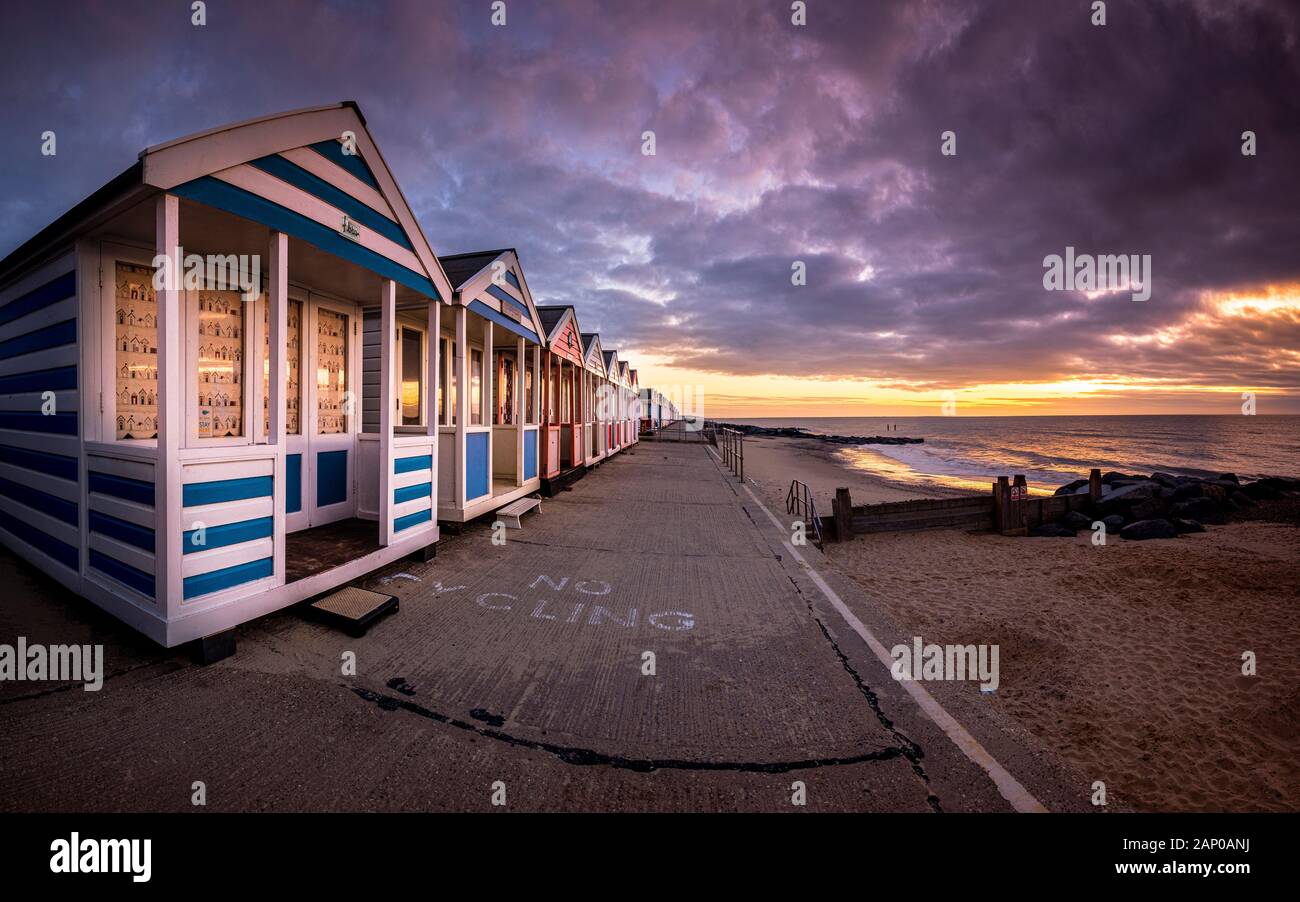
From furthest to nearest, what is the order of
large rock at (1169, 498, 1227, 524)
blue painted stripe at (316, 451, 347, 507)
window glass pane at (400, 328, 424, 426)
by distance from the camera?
large rock at (1169, 498, 1227, 524) < window glass pane at (400, 328, 424, 426) < blue painted stripe at (316, 451, 347, 507)

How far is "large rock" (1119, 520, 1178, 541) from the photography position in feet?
33.1

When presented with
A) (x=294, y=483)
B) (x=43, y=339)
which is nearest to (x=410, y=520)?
(x=294, y=483)

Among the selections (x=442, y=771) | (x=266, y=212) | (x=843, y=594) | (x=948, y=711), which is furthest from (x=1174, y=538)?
(x=266, y=212)

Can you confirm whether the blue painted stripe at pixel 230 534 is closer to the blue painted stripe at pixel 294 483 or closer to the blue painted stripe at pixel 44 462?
the blue painted stripe at pixel 44 462

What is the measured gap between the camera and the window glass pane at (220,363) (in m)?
5.23

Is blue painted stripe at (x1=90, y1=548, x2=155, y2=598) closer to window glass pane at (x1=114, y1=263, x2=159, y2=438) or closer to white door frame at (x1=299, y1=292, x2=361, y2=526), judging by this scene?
window glass pane at (x1=114, y1=263, x2=159, y2=438)

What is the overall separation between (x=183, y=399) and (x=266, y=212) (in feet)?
6.69

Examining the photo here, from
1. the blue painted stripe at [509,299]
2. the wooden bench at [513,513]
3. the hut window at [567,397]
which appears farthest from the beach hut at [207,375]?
the hut window at [567,397]

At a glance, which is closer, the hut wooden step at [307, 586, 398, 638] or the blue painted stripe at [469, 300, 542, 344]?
the hut wooden step at [307, 586, 398, 638]

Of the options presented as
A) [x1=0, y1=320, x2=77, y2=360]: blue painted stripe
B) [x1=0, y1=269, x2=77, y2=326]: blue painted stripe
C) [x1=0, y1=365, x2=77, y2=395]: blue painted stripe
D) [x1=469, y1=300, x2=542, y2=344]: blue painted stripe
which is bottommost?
[x1=0, y1=365, x2=77, y2=395]: blue painted stripe

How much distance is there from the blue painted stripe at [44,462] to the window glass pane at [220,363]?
3.21ft

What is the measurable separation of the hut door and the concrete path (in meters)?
2.08

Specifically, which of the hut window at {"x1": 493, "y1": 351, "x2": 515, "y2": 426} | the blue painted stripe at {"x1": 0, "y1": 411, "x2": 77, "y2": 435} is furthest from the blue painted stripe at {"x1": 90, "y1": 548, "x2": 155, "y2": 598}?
the hut window at {"x1": 493, "y1": 351, "x2": 515, "y2": 426}

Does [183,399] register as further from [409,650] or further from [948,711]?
[948,711]
